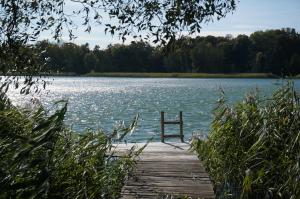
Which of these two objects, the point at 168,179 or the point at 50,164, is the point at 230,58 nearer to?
the point at 168,179

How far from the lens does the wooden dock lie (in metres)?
7.22

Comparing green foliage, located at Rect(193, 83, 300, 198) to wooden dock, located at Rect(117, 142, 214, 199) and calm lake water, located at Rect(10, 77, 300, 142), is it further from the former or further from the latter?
calm lake water, located at Rect(10, 77, 300, 142)

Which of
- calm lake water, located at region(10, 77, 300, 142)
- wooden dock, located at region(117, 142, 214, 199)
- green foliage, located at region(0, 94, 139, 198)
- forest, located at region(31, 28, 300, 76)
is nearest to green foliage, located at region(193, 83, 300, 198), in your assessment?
wooden dock, located at region(117, 142, 214, 199)

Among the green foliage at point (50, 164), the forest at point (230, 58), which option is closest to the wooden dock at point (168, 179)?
the green foliage at point (50, 164)

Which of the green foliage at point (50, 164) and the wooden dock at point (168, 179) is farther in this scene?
the wooden dock at point (168, 179)

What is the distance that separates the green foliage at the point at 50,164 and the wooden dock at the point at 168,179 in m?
0.32

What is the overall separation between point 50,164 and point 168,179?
411 centimetres

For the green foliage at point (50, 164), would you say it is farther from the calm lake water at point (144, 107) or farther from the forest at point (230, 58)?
the forest at point (230, 58)

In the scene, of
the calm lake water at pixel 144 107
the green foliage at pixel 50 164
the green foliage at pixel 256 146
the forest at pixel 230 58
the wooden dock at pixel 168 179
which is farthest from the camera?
the forest at pixel 230 58

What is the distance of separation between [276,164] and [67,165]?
3629mm

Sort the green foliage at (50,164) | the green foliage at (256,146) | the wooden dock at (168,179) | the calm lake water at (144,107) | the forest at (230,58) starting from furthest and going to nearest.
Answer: the forest at (230,58), the calm lake water at (144,107), the wooden dock at (168,179), the green foliage at (256,146), the green foliage at (50,164)

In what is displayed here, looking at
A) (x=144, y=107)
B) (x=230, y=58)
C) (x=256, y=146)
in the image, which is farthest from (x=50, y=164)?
(x=230, y=58)

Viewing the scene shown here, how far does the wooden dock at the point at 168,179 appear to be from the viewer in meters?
7.22

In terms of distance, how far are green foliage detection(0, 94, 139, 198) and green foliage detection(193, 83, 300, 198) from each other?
1.89m
